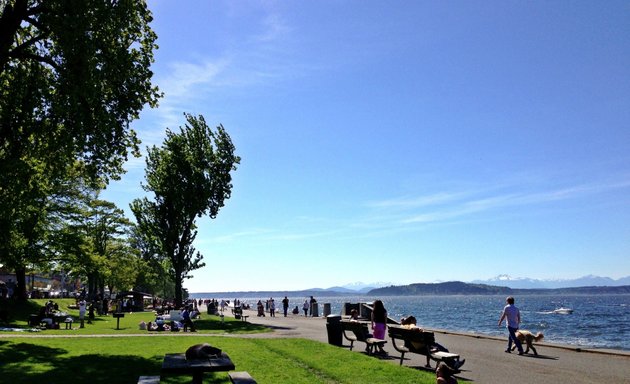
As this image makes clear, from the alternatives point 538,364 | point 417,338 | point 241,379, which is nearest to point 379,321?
point 417,338

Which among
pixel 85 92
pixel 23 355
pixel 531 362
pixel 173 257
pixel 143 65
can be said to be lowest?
pixel 531 362

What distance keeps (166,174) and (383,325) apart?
2888 cm

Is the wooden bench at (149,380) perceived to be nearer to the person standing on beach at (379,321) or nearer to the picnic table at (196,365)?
the picnic table at (196,365)

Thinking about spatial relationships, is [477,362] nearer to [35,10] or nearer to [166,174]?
[35,10]

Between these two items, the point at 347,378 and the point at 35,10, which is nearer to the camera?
the point at 347,378

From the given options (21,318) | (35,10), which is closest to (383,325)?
(35,10)

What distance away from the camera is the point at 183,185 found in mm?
40375

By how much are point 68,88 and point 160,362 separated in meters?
9.50

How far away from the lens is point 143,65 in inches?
752

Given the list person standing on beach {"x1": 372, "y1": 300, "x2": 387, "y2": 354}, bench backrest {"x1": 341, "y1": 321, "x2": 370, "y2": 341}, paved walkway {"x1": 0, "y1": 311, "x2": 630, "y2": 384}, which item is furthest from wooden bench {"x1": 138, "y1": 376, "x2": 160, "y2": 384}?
bench backrest {"x1": 341, "y1": 321, "x2": 370, "y2": 341}

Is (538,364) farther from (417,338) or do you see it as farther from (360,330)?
(360,330)

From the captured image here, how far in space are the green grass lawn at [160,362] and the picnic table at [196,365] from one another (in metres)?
2.11

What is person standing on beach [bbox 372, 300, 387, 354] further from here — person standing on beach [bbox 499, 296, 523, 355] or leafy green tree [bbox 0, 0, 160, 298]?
leafy green tree [bbox 0, 0, 160, 298]

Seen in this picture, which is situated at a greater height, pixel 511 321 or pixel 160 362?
pixel 511 321
